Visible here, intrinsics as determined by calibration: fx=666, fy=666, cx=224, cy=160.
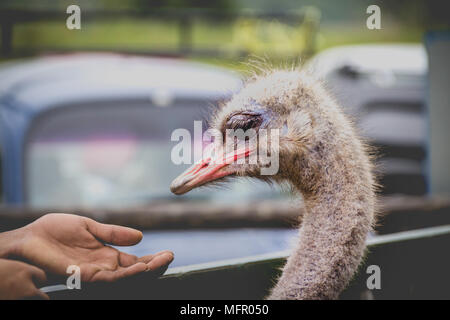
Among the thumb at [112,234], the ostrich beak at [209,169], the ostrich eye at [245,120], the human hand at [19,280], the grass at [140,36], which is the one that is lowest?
the human hand at [19,280]

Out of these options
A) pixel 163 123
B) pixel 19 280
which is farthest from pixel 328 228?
pixel 163 123

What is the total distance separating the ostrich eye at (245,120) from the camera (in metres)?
0.86

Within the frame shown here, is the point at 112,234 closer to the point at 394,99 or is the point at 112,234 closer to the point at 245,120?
the point at 245,120

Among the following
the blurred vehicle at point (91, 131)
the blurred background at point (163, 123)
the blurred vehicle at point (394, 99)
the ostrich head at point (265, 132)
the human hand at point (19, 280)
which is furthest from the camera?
the blurred vehicle at point (394, 99)

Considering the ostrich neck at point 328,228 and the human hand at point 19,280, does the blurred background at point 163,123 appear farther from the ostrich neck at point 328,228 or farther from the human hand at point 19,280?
the human hand at point 19,280

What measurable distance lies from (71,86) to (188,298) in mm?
1735

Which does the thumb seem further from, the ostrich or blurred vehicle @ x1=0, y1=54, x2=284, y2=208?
blurred vehicle @ x1=0, y1=54, x2=284, y2=208

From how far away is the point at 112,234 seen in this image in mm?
747

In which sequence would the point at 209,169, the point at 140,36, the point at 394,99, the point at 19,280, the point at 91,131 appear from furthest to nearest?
the point at 140,36 < the point at 394,99 < the point at 91,131 < the point at 209,169 < the point at 19,280

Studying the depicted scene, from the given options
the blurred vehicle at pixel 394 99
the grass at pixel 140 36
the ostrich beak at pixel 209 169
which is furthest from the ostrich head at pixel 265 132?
the blurred vehicle at pixel 394 99

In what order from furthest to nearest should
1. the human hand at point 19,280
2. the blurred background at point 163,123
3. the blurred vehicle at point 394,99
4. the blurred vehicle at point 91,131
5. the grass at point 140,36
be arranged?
1. the blurred vehicle at point 394,99
2. the grass at point 140,36
3. the blurred vehicle at point 91,131
4. the blurred background at point 163,123
5. the human hand at point 19,280

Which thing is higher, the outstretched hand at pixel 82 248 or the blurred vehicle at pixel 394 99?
the blurred vehicle at pixel 394 99

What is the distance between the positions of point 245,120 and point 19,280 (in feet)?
1.13

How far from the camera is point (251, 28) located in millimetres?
2451
